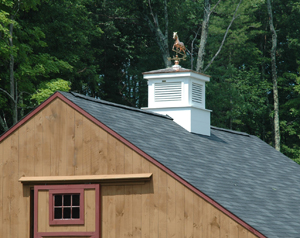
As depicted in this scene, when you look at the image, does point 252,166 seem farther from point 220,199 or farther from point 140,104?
point 140,104

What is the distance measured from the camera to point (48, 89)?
25.5 meters

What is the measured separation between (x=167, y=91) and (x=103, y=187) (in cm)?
633

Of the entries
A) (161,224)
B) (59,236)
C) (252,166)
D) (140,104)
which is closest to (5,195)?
(59,236)

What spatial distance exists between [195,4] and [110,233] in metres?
27.5

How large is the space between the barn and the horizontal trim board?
0.02m

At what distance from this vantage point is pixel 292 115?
132ft

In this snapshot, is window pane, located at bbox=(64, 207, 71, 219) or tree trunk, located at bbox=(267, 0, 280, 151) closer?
window pane, located at bbox=(64, 207, 71, 219)

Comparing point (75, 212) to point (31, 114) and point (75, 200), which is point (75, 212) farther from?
point (31, 114)

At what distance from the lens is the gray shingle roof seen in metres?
12.7

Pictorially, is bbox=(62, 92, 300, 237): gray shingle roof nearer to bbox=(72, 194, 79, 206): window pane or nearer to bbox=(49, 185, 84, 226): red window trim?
bbox=(49, 185, 84, 226): red window trim

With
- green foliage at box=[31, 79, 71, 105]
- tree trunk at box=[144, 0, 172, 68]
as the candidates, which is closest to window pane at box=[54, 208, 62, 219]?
green foliage at box=[31, 79, 71, 105]

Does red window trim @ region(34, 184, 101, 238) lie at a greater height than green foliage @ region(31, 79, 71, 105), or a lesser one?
lesser

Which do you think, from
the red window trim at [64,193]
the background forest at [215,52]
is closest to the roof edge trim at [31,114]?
the red window trim at [64,193]

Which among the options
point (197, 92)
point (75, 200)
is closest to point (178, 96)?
point (197, 92)
